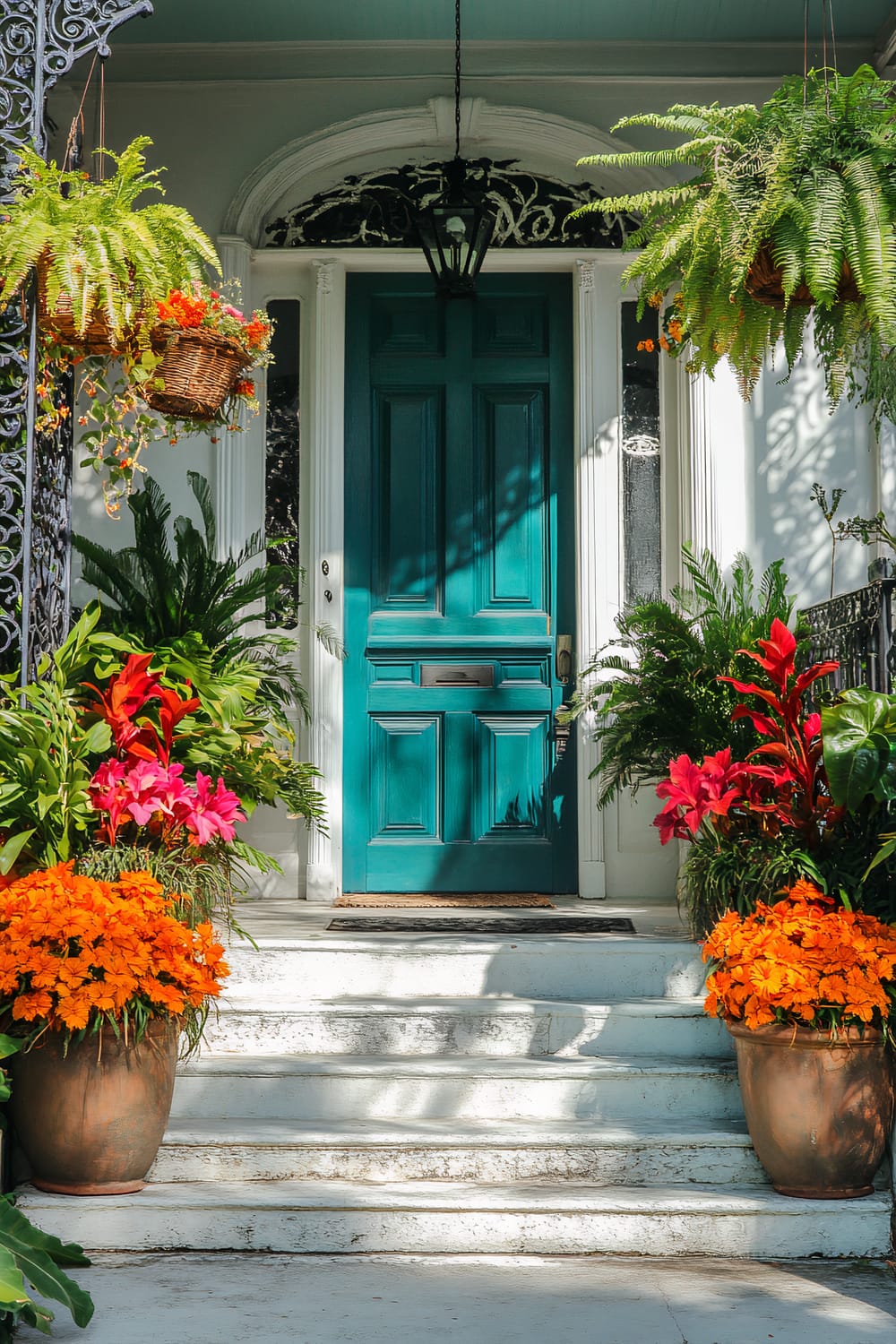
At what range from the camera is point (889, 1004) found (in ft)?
10.5

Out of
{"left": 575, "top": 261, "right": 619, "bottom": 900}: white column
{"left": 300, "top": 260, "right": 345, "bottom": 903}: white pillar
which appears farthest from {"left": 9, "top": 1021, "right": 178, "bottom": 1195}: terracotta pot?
{"left": 575, "top": 261, "right": 619, "bottom": 900}: white column

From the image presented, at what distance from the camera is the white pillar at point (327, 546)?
5.50 meters

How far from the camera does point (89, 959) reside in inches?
120

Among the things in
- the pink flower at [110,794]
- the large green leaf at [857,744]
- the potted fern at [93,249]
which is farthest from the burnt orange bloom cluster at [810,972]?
the potted fern at [93,249]

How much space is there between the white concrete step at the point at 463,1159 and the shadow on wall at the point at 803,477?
9.14 feet

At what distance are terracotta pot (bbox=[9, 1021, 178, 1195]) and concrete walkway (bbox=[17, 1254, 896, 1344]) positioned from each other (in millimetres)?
212

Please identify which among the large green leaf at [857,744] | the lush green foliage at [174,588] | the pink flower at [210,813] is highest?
the lush green foliage at [174,588]

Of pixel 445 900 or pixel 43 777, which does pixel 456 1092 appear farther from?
pixel 445 900

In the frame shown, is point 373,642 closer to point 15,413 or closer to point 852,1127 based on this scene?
point 15,413

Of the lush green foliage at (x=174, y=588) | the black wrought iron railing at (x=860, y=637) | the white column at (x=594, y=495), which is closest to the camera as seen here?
the black wrought iron railing at (x=860, y=637)

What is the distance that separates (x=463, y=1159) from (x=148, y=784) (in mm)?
1239

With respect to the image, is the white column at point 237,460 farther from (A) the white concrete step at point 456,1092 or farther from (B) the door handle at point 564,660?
(A) the white concrete step at point 456,1092

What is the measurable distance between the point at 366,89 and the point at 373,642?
7.80 feet

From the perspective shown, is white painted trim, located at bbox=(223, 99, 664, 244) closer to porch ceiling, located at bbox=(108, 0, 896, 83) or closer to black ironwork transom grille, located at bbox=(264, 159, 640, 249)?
black ironwork transom grille, located at bbox=(264, 159, 640, 249)
